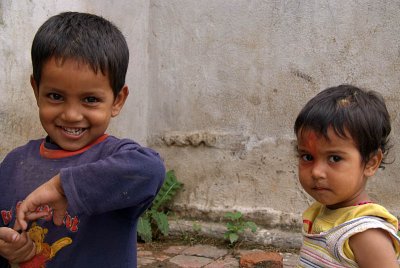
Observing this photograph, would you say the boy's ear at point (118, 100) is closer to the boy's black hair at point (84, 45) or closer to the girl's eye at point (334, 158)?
the boy's black hair at point (84, 45)

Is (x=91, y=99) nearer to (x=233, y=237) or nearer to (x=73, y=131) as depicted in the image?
(x=73, y=131)

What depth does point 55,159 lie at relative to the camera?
1.88 meters

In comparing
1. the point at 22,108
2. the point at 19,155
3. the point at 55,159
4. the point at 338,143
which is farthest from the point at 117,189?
the point at 22,108

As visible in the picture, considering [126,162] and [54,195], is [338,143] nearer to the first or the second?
[126,162]

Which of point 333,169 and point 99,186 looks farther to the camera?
point 333,169

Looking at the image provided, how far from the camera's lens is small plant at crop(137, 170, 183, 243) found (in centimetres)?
441

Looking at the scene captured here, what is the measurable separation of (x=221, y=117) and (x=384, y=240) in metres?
2.85

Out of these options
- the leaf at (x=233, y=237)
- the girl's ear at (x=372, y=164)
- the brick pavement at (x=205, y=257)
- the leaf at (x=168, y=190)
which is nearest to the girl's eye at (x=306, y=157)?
the girl's ear at (x=372, y=164)

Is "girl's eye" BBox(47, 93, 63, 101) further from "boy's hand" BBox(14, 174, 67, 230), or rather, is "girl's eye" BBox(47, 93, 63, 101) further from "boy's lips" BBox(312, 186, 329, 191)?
"boy's lips" BBox(312, 186, 329, 191)

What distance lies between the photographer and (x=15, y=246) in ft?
5.77

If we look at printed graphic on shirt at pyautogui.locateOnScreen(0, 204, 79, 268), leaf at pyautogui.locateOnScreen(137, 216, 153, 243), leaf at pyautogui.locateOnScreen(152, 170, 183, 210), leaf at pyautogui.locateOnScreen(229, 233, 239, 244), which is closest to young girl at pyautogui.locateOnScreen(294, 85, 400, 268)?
printed graphic on shirt at pyautogui.locateOnScreen(0, 204, 79, 268)

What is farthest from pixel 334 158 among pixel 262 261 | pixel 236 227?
pixel 236 227

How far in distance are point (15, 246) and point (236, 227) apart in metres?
2.77

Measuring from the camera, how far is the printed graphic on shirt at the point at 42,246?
1834mm
